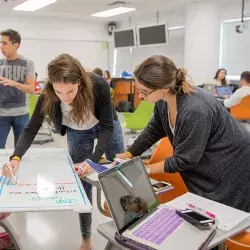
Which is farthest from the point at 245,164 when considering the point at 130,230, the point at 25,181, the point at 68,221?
the point at 68,221

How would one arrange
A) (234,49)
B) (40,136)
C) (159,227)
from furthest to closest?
(234,49)
(40,136)
(159,227)

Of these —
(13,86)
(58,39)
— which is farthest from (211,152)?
(58,39)

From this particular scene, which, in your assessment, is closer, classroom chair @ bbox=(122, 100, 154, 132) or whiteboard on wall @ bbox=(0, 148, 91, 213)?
whiteboard on wall @ bbox=(0, 148, 91, 213)

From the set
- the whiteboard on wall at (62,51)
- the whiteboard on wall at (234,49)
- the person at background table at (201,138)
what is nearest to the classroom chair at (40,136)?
the person at background table at (201,138)

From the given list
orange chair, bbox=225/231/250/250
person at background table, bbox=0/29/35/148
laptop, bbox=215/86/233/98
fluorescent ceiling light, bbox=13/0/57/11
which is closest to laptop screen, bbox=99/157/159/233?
orange chair, bbox=225/231/250/250

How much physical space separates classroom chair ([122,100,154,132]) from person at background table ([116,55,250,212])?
3.15 metres

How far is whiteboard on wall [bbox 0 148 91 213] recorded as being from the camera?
4.66 ft

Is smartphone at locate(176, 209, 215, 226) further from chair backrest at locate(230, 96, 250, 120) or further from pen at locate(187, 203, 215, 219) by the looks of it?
chair backrest at locate(230, 96, 250, 120)

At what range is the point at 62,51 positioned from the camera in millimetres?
11047

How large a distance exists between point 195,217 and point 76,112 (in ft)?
3.12

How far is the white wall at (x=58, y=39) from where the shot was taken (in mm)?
10297

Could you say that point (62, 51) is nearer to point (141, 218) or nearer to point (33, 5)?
point (33, 5)

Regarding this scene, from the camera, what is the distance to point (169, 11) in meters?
9.65

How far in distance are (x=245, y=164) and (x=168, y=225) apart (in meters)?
0.59
